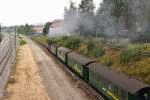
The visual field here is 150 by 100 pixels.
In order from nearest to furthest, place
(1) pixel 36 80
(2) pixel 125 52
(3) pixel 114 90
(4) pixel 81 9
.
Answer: (3) pixel 114 90, (2) pixel 125 52, (1) pixel 36 80, (4) pixel 81 9

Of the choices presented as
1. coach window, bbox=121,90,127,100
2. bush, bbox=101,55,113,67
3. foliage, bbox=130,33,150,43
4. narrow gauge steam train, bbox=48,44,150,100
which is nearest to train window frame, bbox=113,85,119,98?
narrow gauge steam train, bbox=48,44,150,100

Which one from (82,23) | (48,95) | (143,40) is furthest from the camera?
(82,23)

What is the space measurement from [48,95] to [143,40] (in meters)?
33.3

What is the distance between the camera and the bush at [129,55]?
107 ft

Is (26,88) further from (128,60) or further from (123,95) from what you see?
(123,95)

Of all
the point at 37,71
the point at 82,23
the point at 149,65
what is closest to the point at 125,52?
the point at 149,65

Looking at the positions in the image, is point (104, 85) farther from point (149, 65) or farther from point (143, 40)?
point (143, 40)

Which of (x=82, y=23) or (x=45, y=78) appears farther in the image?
(x=82, y=23)

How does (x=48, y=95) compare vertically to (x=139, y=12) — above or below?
below

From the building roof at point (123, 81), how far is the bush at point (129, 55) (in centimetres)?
573

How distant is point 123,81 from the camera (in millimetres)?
21859

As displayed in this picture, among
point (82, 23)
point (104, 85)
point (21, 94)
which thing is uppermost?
point (82, 23)

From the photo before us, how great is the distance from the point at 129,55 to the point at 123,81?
12.1 m

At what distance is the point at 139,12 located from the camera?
6103 centimetres
